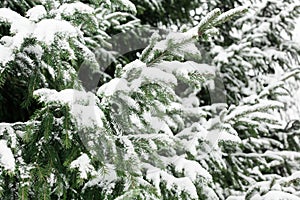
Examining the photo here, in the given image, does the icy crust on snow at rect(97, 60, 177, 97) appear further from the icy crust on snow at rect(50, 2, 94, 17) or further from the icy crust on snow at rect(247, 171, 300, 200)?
the icy crust on snow at rect(247, 171, 300, 200)

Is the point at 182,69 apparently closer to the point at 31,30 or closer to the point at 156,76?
the point at 156,76

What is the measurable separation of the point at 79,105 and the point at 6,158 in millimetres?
363

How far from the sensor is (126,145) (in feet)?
5.96

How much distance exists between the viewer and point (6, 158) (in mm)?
1710

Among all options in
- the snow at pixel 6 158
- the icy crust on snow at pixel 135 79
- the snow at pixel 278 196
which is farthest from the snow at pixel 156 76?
the snow at pixel 278 196

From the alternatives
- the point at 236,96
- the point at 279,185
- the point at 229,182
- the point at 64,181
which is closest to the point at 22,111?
the point at 64,181

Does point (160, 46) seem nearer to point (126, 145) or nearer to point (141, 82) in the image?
point (141, 82)

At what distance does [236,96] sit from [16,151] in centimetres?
324

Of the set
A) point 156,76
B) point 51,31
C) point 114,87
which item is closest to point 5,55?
point 51,31

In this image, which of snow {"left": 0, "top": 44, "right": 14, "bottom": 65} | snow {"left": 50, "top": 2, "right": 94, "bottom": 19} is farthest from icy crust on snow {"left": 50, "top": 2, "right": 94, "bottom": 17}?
snow {"left": 0, "top": 44, "right": 14, "bottom": 65}

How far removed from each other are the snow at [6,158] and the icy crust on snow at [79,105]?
0.27 meters

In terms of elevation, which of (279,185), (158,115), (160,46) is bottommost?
(279,185)

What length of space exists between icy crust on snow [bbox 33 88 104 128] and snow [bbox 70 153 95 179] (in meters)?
0.15

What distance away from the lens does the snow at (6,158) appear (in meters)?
1.68
